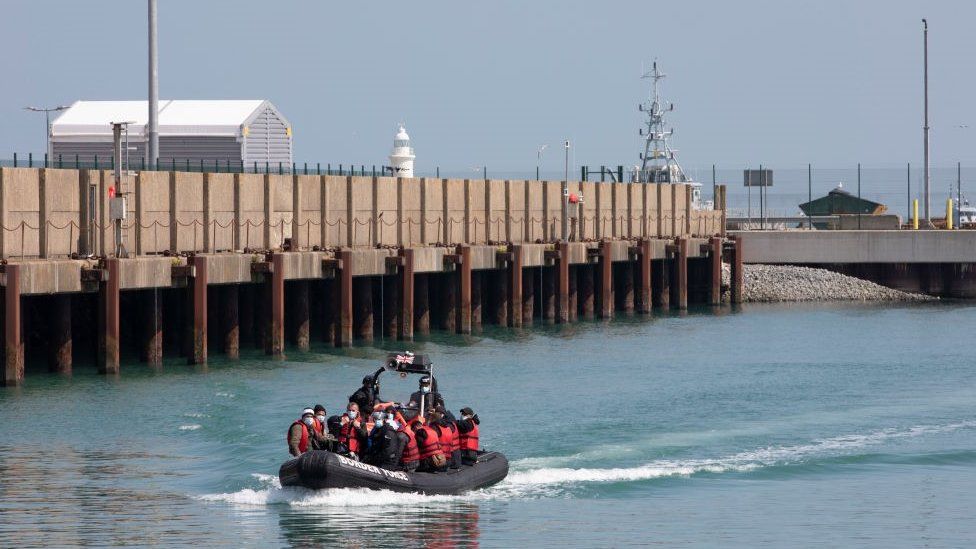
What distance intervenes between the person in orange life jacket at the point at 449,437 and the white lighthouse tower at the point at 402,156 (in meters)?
45.6

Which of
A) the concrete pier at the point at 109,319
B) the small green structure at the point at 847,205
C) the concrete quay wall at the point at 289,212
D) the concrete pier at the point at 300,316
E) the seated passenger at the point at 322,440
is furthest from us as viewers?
the small green structure at the point at 847,205

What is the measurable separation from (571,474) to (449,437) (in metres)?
3.54

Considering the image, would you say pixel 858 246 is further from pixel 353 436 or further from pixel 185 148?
pixel 353 436

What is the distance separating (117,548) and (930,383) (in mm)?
30609

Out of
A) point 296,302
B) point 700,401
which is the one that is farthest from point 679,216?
point 700,401

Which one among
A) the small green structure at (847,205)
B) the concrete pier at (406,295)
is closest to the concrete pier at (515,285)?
the concrete pier at (406,295)

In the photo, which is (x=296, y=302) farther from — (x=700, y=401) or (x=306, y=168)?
(x=700, y=401)

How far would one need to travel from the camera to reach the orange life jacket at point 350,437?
32312mm

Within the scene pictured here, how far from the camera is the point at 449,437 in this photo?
108 feet

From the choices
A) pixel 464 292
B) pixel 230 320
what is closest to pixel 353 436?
pixel 230 320

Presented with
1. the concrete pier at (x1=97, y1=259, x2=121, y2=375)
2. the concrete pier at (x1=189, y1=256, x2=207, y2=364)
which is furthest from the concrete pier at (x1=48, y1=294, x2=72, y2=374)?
the concrete pier at (x1=189, y1=256, x2=207, y2=364)

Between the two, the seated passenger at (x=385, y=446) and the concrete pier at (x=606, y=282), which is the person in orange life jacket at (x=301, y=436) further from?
the concrete pier at (x=606, y=282)

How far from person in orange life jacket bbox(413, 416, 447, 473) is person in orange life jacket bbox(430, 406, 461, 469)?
188 mm

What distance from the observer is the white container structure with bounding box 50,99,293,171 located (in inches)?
3285
